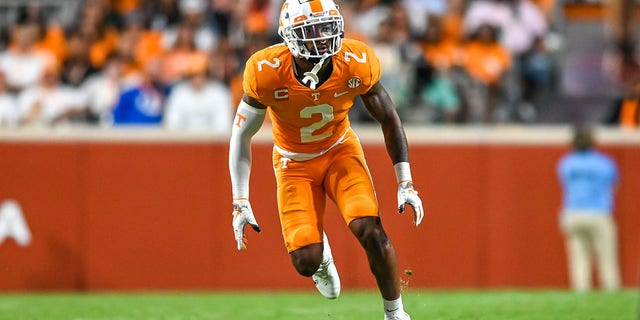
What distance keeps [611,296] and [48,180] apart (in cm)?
603

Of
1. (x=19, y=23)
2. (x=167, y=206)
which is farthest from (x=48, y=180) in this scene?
(x=19, y=23)

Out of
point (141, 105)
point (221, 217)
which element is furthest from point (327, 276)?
point (141, 105)

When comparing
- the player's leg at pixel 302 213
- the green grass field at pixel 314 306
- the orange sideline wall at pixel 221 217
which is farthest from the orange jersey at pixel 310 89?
the orange sideline wall at pixel 221 217

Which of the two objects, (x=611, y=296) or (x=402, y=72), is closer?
(x=611, y=296)

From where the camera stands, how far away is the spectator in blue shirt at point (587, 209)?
11852mm

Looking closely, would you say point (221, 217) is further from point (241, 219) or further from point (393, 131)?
point (393, 131)

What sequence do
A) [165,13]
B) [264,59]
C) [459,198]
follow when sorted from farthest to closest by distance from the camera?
[165,13] → [459,198] → [264,59]

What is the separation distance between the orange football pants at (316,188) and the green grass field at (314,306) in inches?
54.3

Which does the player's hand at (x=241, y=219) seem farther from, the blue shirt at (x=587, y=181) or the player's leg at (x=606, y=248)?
the player's leg at (x=606, y=248)

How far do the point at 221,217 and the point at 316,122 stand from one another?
5.61 m

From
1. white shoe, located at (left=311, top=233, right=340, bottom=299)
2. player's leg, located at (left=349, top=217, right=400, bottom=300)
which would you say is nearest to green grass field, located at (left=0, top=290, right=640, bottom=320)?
white shoe, located at (left=311, top=233, right=340, bottom=299)

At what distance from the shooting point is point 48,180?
12352 millimetres

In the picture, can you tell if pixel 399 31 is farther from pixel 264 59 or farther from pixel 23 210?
pixel 264 59

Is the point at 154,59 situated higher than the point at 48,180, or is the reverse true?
the point at 154,59
